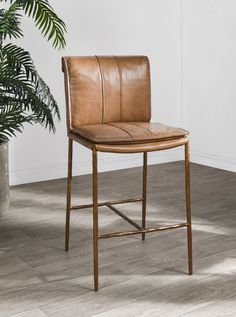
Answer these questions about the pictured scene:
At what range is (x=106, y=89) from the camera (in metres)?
2.41

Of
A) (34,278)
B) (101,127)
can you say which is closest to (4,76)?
(101,127)

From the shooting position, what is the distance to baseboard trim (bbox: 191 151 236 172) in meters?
4.28

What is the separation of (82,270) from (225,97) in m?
2.40

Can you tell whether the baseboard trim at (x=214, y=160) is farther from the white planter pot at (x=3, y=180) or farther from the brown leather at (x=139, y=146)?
the brown leather at (x=139, y=146)

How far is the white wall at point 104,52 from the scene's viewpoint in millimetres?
3977

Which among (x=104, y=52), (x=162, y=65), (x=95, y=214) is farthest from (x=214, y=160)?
(x=95, y=214)

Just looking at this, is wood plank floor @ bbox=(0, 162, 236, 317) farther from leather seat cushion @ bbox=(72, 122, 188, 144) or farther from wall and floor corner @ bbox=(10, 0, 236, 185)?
leather seat cushion @ bbox=(72, 122, 188, 144)

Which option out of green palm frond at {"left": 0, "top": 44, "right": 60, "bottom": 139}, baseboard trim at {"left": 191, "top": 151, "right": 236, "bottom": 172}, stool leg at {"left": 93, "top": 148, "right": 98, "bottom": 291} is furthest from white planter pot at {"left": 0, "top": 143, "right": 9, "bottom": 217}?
baseboard trim at {"left": 191, "top": 151, "right": 236, "bottom": 172}

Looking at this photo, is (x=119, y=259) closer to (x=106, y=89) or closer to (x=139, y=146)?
(x=139, y=146)

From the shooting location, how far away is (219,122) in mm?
4391

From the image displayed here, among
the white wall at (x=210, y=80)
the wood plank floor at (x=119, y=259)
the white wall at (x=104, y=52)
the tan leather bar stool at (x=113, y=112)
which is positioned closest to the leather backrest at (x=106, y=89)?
the tan leather bar stool at (x=113, y=112)

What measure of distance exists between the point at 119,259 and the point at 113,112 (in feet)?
2.24

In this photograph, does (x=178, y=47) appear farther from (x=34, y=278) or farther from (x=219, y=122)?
(x=34, y=278)

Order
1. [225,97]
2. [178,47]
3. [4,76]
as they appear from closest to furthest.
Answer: [4,76], [225,97], [178,47]
